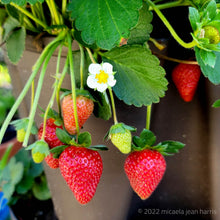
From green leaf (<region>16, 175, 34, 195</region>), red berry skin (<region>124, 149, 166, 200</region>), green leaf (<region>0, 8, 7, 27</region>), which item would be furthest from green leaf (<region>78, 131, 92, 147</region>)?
green leaf (<region>16, 175, 34, 195</region>)

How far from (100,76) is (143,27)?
11cm

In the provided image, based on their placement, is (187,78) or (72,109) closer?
(72,109)

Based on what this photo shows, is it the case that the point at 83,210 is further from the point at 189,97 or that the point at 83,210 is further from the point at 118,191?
the point at 189,97

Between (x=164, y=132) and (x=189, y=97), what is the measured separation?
108 millimetres

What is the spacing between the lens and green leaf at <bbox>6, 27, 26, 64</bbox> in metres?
0.56

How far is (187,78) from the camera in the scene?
0.58 metres

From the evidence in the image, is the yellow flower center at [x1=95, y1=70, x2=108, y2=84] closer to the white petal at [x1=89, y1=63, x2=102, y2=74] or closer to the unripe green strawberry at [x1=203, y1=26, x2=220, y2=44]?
the white petal at [x1=89, y1=63, x2=102, y2=74]

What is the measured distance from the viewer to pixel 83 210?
0.69m

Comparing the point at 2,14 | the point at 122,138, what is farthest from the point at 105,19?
the point at 2,14

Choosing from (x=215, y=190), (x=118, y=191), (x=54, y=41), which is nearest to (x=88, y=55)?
(x=54, y=41)

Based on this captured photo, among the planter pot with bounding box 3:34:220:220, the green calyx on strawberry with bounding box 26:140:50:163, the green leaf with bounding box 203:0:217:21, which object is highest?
the green leaf with bounding box 203:0:217:21

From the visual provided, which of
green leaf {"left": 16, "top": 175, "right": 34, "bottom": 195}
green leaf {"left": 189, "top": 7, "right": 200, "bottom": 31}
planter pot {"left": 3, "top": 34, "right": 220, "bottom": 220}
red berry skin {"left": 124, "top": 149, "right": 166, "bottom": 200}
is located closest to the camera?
green leaf {"left": 189, "top": 7, "right": 200, "bottom": 31}

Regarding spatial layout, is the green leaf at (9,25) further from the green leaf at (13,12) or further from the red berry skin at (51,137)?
the red berry skin at (51,137)

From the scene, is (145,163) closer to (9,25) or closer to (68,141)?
(68,141)
